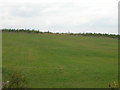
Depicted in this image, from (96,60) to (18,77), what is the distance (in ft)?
47.1

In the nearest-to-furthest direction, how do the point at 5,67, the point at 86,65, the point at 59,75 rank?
the point at 59,75 < the point at 5,67 < the point at 86,65

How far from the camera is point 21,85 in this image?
43.5 ft

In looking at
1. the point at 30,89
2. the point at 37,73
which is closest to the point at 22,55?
the point at 37,73

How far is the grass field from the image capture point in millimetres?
18500

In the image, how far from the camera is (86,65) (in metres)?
23.8

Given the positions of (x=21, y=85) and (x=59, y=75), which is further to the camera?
(x=59, y=75)

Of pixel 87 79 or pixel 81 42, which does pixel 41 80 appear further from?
pixel 81 42

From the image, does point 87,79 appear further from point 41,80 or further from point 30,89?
point 30,89

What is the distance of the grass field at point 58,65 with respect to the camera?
18.5 m

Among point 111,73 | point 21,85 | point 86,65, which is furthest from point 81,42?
point 21,85

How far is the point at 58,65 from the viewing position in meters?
23.1

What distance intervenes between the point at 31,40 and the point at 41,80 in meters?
18.8

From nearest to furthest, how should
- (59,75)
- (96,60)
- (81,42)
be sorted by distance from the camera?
(59,75), (96,60), (81,42)

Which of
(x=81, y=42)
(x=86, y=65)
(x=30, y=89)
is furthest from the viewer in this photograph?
(x=81, y=42)
